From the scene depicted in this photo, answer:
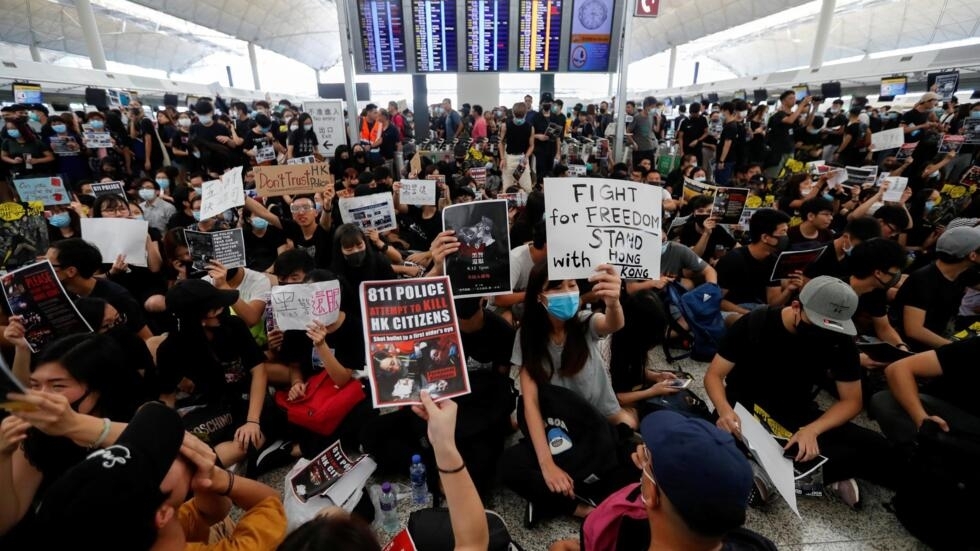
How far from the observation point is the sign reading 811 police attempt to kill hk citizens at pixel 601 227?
2297mm

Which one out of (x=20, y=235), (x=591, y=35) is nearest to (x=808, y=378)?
(x=20, y=235)

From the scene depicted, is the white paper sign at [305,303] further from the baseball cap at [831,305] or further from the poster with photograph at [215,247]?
the baseball cap at [831,305]

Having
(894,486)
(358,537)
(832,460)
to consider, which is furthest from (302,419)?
(894,486)

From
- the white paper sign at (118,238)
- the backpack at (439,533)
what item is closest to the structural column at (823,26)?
the backpack at (439,533)

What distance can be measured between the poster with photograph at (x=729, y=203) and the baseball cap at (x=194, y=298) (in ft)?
15.4

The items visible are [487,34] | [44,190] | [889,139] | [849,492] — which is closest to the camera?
[849,492]

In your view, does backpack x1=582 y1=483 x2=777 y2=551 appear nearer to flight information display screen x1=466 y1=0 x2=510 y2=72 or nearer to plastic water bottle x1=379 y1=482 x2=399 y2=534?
plastic water bottle x1=379 y1=482 x2=399 y2=534

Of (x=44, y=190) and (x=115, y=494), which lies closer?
(x=115, y=494)

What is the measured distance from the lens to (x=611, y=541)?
144cm

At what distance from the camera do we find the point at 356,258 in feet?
12.1

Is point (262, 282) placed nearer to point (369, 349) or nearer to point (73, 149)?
point (369, 349)

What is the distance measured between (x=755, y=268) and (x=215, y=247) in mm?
4658

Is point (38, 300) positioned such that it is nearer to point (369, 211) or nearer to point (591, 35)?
point (369, 211)

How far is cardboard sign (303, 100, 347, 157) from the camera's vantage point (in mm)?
7160
